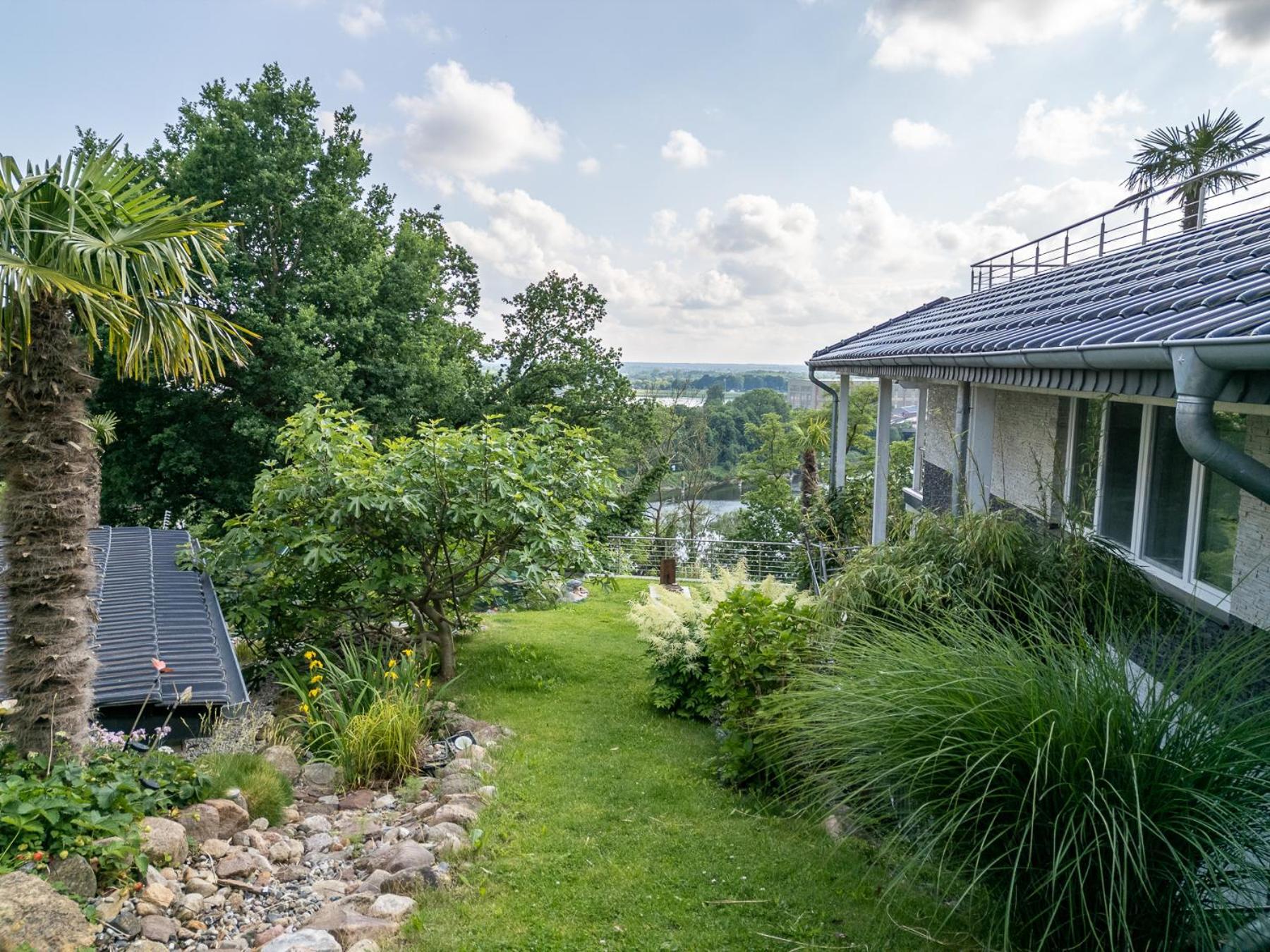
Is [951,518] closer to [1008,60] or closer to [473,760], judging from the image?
[473,760]

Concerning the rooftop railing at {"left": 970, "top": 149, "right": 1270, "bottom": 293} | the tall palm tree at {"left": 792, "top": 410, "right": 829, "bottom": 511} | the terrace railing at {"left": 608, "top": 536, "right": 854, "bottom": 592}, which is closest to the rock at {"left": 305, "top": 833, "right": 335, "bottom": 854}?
the rooftop railing at {"left": 970, "top": 149, "right": 1270, "bottom": 293}

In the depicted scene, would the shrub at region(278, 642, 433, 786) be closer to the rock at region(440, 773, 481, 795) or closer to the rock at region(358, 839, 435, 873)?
the rock at region(440, 773, 481, 795)

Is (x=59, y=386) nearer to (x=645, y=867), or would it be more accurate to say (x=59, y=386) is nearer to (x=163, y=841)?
(x=163, y=841)

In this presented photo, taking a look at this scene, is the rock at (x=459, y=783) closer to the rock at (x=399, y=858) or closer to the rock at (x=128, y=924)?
the rock at (x=399, y=858)

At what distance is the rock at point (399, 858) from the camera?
4508mm

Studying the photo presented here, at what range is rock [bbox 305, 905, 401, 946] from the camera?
12.3 ft

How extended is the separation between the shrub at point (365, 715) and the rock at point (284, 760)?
0.34 meters

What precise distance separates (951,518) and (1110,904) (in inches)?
156

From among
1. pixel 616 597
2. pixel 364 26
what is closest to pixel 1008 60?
pixel 616 597

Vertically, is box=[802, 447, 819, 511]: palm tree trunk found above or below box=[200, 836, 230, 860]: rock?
above

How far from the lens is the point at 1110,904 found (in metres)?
2.50

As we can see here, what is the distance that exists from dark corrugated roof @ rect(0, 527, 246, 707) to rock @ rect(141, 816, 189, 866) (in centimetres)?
122

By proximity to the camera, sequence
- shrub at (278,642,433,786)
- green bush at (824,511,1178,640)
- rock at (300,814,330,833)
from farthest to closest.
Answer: shrub at (278,642,433,786)
rock at (300,814,330,833)
green bush at (824,511,1178,640)

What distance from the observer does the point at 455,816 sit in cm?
517
